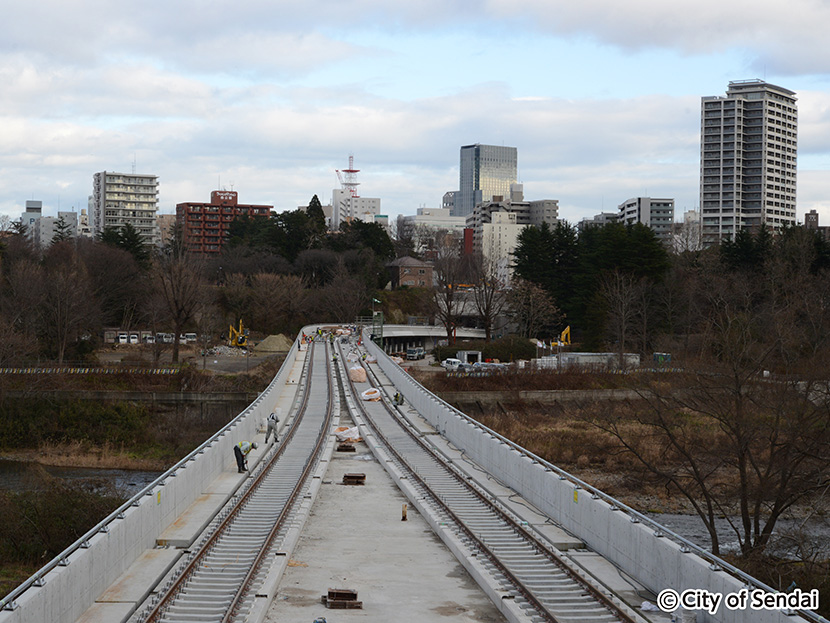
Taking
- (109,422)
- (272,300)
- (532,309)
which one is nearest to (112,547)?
(109,422)

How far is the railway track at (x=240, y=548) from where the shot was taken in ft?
44.0

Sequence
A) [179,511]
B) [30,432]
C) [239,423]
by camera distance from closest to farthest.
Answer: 1. [179,511]
2. [239,423]
3. [30,432]

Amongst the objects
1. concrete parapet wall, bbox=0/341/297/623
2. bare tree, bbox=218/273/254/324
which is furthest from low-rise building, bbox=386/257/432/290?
concrete parapet wall, bbox=0/341/297/623

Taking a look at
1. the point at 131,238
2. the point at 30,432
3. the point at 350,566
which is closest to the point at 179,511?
the point at 350,566

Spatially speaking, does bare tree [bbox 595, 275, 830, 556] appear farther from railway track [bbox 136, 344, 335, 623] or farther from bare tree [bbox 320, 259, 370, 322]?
bare tree [bbox 320, 259, 370, 322]

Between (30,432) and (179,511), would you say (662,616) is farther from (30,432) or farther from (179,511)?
(30,432)

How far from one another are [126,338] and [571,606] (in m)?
75.4

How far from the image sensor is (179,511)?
64.3ft

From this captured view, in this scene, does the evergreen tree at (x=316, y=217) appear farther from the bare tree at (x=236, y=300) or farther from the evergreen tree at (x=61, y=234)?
the evergreen tree at (x=61, y=234)

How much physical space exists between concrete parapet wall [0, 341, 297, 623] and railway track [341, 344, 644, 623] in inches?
240

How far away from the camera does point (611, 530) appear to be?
54.1 ft

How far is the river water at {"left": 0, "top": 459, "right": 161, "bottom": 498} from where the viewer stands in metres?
38.1

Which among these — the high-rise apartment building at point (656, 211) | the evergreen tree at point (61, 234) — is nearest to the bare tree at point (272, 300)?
the evergreen tree at point (61, 234)

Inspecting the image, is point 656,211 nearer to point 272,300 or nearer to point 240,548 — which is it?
point 272,300
